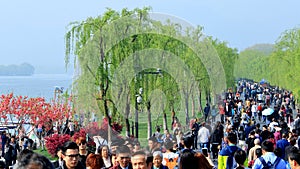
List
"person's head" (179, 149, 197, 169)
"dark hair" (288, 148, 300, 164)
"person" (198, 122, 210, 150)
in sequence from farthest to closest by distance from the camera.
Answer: "person" (198, 122, 210, 150), "dark hair" (288, 148, 300, 164), "person's head" (179, 149, 197, 169)

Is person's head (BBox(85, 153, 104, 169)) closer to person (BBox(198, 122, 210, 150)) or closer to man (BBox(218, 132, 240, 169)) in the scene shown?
man (BBox(218, 132, 240, 169))

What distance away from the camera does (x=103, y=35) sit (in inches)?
744

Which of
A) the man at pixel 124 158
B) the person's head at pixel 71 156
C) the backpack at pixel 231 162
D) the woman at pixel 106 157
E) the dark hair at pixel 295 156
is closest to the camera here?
the person's head at pixel 71 156

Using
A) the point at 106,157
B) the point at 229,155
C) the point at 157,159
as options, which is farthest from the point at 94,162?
the point at 229,155

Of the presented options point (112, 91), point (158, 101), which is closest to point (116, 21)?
point (112, 91)

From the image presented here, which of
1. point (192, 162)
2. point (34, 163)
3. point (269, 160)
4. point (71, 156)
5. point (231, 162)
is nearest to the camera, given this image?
point (34, 163)

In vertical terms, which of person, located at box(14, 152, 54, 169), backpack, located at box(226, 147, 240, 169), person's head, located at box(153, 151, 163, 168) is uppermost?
person, located at box(14, 152, 54, 169)

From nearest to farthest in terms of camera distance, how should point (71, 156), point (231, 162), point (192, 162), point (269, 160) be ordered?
1. point (192, 162)
2. point (71, 156)
3. point (269, 160)
4. point (231, 162)

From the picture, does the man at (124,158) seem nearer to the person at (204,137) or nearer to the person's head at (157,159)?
the person's head at (157,159)

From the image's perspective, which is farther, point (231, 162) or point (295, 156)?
point (231, 162)

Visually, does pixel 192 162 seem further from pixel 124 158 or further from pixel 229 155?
pixel 229 155

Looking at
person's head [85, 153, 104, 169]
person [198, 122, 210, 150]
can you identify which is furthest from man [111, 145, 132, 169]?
person [198, 122, 210, 150]

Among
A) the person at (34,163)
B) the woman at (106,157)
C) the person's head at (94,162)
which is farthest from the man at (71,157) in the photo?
the person at (34,163)

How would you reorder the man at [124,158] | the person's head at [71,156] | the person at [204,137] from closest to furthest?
the person's head at [71,156]
the man at [124,158]
the person at [204,137]
